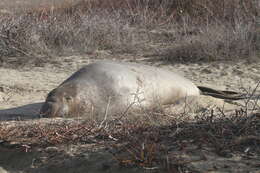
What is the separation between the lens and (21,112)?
15.5ft

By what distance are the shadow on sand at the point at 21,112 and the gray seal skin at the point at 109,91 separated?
0.27 meters

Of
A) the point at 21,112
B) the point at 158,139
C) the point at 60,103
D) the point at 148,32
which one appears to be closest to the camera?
the point at 158,139

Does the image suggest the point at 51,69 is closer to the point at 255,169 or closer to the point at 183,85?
the point at 183,85

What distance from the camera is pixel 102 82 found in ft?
14.9

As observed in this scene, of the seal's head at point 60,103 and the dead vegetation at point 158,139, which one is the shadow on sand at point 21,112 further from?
the dead vegetation at point 158,139

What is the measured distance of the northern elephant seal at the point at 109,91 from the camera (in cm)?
431

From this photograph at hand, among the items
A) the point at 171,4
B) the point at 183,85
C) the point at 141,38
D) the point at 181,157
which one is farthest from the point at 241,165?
the point at 171,4

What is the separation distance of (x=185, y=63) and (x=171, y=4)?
3.77m

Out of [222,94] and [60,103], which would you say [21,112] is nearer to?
[60,103]

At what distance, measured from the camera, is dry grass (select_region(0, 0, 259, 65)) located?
7.71 metres

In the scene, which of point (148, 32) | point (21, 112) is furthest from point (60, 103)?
point (148, 32)

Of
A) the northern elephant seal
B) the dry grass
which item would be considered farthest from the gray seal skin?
the dry grass

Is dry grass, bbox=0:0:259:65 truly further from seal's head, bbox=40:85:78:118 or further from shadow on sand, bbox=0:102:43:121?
seal's head, bbox=40:85:78:118

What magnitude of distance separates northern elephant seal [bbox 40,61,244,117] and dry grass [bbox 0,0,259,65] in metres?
2.99
